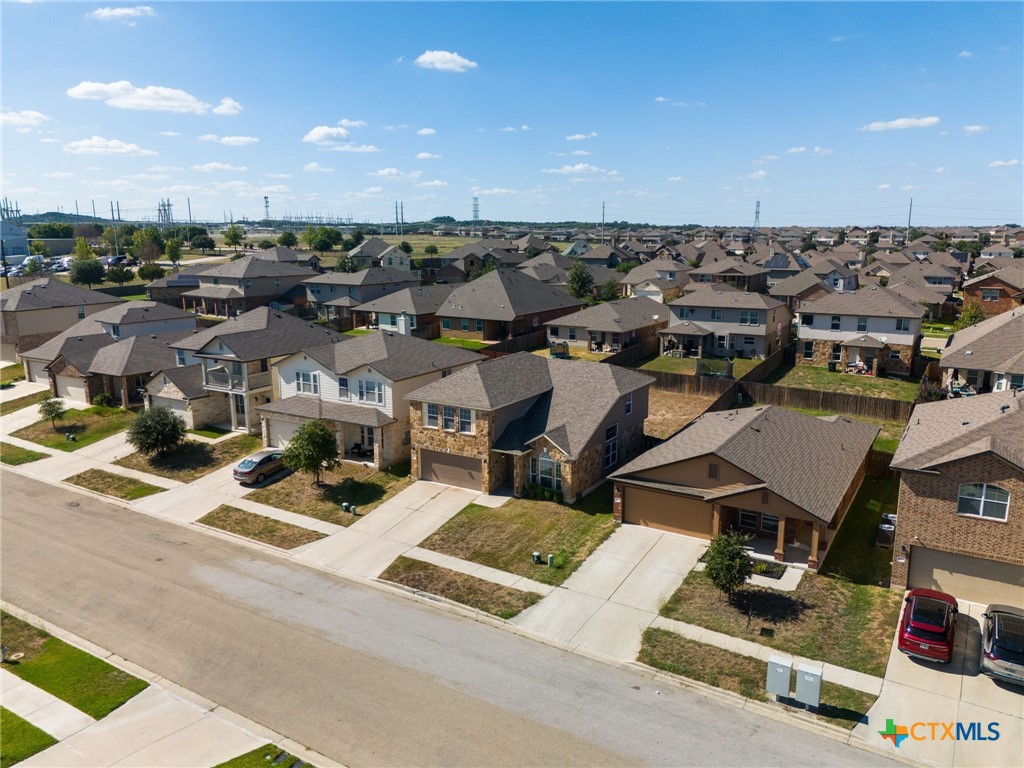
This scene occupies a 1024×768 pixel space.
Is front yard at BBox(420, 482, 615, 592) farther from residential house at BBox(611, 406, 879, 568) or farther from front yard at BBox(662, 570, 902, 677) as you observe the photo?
front yard at BBox(662, 570, 902, 677)

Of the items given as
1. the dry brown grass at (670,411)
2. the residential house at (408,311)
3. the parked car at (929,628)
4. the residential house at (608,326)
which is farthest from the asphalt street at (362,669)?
the residential house at (408,311)

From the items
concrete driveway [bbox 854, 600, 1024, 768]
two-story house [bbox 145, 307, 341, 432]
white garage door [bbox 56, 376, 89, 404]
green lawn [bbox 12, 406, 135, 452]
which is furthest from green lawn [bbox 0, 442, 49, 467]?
concrete driveway [bbox 854, 600, 1024, 768]

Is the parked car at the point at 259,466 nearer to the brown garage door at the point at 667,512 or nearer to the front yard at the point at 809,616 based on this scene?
the brown garage door at the point at 667,512

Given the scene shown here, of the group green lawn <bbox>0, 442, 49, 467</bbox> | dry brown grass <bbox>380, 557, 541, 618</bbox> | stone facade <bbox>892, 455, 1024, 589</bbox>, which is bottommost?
green lawn <bbox>0, 442, 49, 467</bbox>

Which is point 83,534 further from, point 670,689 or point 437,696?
point 670,689

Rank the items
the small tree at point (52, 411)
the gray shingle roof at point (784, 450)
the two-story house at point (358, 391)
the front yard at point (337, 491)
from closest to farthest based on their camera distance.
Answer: the gray shingle roof at point (784, 450)
the front yard at point (337, 491)
the two-story house at point (358, 391)
the small tree at point (52, 411)
